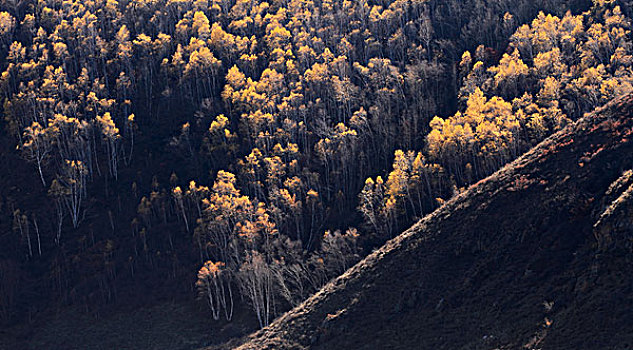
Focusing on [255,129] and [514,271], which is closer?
[514,271]

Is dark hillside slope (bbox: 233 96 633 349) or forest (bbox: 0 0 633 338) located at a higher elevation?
forest (bbox: 0 0 633 338)

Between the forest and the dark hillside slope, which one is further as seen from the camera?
the forest

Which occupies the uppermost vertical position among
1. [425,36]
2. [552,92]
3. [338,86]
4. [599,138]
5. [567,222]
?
[425,36]

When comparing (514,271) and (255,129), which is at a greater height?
(255,129)

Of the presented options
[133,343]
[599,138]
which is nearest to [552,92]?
[599,138]

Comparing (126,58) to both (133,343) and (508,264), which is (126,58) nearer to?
(133,343)
